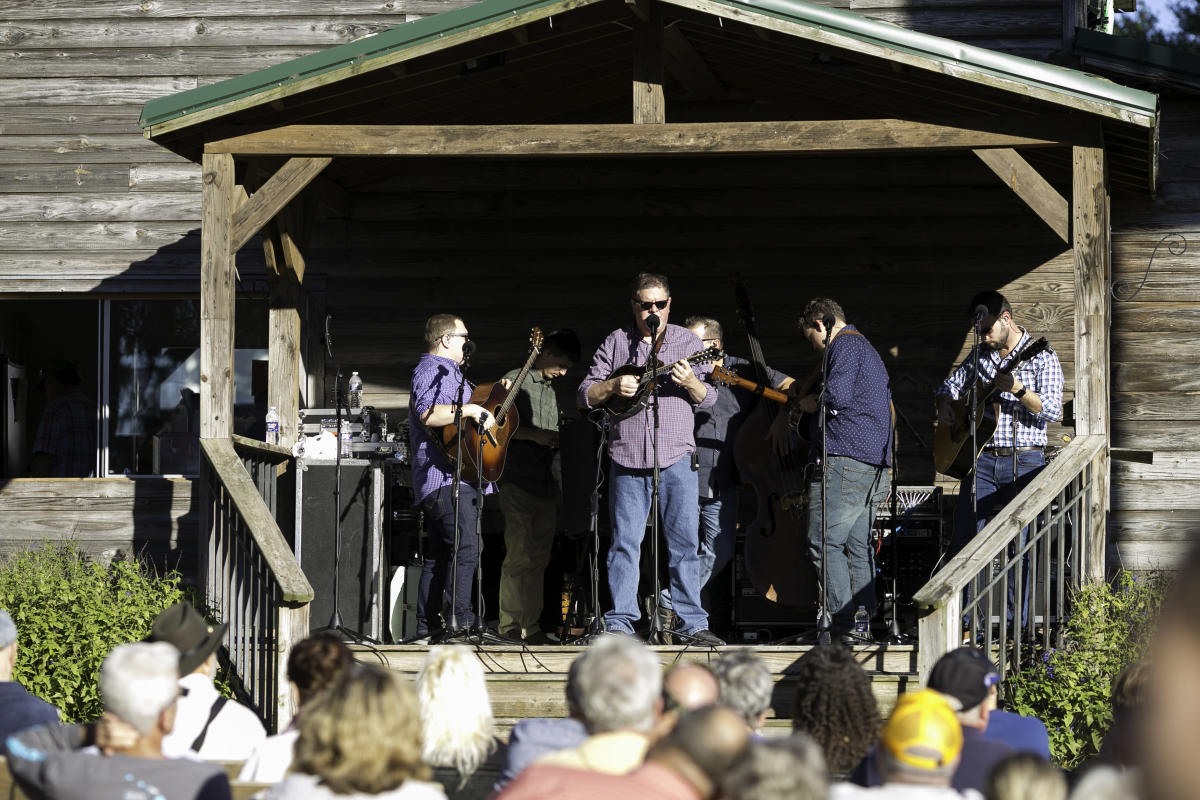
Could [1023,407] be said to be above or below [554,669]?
above

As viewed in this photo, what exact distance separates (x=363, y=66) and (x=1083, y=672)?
4426mm

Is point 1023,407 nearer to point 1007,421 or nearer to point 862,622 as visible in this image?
point 1007,421

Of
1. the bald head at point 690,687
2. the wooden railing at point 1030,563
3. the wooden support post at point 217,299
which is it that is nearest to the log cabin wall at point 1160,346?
the wooden railing at point 1030,563

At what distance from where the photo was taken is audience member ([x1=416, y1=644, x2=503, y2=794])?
13.5ft

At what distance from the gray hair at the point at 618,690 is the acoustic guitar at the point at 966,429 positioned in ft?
13.4

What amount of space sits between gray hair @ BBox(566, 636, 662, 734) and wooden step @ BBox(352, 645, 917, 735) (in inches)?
117

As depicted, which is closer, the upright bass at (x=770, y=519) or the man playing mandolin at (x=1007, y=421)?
the man playing mandolin at (x=1007, y=421)

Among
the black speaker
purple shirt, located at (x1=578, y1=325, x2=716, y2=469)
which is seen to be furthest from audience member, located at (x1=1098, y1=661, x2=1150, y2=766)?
the black speaker

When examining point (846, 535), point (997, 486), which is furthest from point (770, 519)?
point (997, 486)

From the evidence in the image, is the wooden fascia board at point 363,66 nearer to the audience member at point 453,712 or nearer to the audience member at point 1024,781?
the audience member at point 453,712

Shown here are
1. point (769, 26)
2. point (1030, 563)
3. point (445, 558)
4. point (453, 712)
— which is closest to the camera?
point (453, 712)

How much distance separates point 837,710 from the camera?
4.00 metres

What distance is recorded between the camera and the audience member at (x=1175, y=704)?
104 centimetres

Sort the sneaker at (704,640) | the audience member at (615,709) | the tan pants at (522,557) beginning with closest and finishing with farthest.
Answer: the audience member at (615,709) < the sneaker at (704,640) < the tan pants at (522,557)
